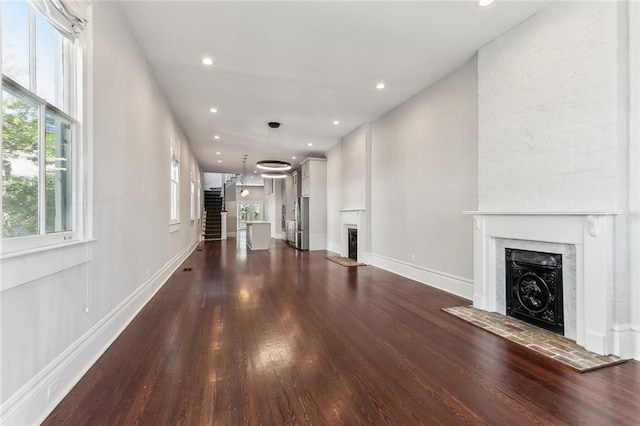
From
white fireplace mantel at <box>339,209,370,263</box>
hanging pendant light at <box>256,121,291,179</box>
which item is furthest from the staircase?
white fireplace mantel at <box>339,209,370,263</box>

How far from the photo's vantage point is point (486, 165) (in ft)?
12.1

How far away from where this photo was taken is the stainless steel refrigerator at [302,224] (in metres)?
9.85

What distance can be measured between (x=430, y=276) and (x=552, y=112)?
9.34 feet

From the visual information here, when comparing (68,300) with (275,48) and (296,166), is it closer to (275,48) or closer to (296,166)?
(275,48)

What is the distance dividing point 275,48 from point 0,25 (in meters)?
2.76

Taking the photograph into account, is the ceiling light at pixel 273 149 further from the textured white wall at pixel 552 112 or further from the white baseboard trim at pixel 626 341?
the white baseboard trim at pixel 626 341

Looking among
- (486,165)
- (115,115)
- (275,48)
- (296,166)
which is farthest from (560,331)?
(296,166)

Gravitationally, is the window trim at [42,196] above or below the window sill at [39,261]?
above

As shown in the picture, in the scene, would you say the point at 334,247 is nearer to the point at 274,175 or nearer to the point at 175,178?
the point at 274,175

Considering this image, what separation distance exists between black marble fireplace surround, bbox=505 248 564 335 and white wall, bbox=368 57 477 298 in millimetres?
705

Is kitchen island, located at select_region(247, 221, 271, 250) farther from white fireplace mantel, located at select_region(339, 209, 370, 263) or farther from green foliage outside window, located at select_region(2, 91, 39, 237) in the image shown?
green foliage outside window, located at select_region(2, 91, 39, 237)

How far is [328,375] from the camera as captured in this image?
2139mm

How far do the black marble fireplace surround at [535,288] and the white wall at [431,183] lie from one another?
70 centimetres

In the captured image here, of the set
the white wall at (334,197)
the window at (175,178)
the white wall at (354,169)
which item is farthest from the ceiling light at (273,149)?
the window at (175,178)
